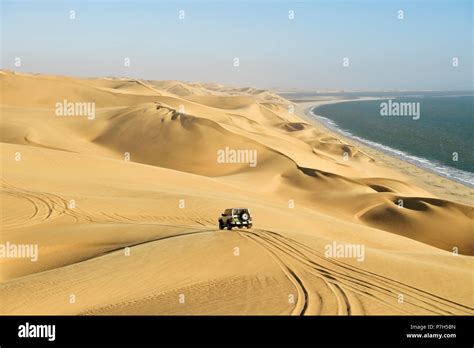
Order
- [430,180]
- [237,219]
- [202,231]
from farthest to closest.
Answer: [430,180] < [237,219] < [202,231]

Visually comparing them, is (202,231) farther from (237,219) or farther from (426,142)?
(426,142)

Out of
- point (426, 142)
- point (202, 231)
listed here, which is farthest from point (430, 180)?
point (202, 231)

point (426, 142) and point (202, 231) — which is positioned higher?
point (426, 142)

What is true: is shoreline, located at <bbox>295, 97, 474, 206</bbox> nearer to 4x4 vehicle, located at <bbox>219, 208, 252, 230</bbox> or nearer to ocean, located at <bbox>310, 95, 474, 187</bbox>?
ocean, located at <bbox>310, 95, 474, 187</bbox>

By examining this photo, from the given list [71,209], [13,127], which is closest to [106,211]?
[71,209]

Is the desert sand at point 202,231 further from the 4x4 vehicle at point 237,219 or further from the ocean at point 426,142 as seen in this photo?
the ocean at point 426,142

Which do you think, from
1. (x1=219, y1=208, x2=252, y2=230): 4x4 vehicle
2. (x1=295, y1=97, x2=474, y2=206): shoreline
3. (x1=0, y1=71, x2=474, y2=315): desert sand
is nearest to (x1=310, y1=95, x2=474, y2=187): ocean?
(x1=295, y1=97, x2=474, y2=206): shoreline

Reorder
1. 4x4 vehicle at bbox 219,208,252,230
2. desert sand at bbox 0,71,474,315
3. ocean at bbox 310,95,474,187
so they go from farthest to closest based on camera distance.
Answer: ocean at bbox 310,95,474,187, 4x4 vehicle at bbox 219,208,252,230, desert sand at bbox 0,71,474,315
